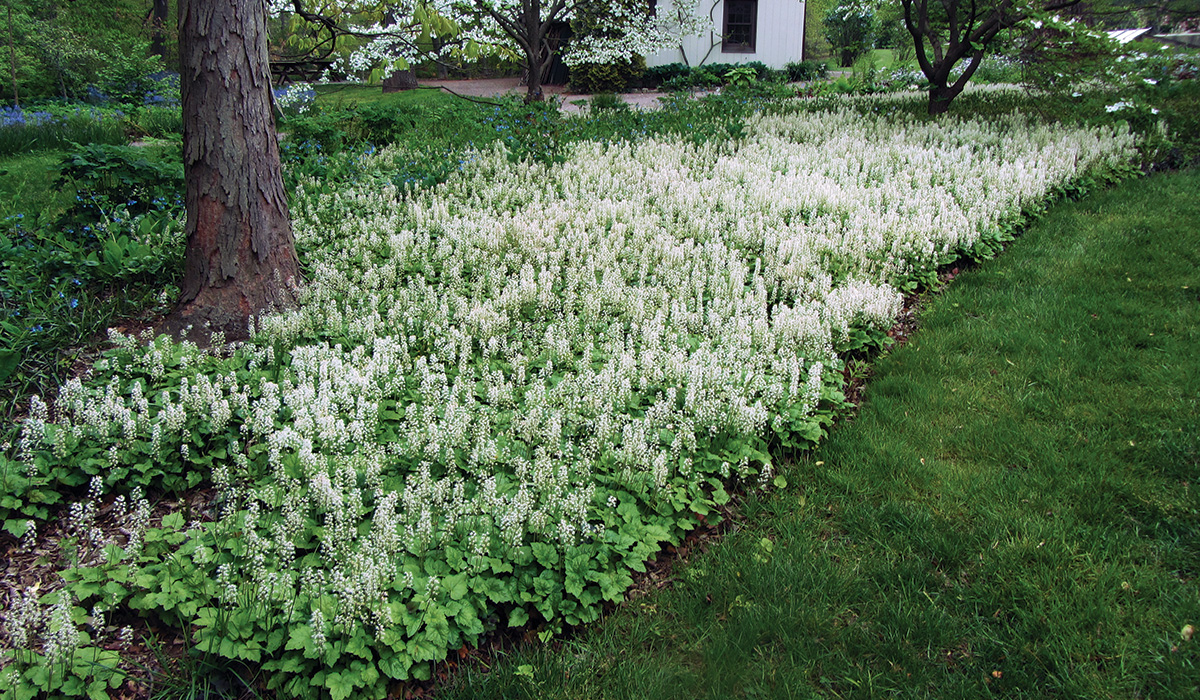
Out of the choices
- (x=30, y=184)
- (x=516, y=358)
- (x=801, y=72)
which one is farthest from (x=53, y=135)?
(x=801, y=72)

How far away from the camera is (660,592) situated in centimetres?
333

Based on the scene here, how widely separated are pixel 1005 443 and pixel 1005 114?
11219 mm

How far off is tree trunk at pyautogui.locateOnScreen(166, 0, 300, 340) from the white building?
2367 centimetres

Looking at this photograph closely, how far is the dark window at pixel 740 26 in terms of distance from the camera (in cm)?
2683

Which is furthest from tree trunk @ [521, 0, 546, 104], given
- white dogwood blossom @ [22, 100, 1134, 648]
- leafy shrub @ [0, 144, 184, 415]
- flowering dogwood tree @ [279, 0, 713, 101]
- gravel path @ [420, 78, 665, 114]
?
leafy shrub @ [0, 144, 184, 415]

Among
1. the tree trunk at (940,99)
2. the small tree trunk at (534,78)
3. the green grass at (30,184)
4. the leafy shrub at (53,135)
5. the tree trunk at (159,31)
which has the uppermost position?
the tree trunk at (159,31)

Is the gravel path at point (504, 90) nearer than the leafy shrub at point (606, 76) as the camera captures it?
Yes

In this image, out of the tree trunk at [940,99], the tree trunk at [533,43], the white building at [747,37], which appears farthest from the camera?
the white building at [747,37]

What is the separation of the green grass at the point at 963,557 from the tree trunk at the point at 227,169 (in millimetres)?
3847

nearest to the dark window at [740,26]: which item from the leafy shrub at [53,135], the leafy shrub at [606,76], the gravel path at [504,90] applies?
the leafy shrub at [606,76]

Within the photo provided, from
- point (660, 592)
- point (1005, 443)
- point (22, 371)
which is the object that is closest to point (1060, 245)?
point (1005, 443)

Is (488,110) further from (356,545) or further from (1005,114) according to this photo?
(356,545)

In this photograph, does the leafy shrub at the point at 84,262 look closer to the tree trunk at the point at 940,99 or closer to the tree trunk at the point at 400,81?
the tree trunk at the point at 940,99

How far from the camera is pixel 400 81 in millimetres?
25625
